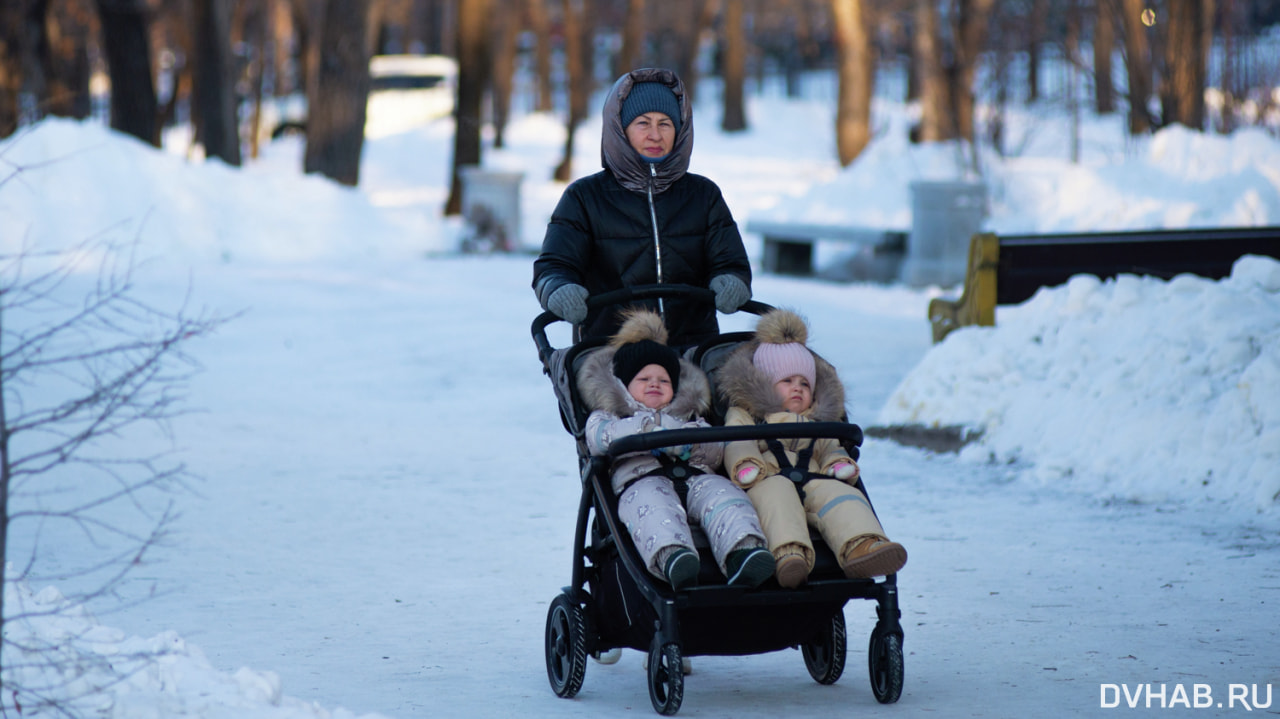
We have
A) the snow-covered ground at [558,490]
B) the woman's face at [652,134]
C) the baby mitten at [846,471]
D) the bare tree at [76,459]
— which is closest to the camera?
the bare tree at [76,459]

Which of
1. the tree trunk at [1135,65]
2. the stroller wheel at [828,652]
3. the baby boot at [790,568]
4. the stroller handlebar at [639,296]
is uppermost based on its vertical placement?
the tree trunk at [1135,65]

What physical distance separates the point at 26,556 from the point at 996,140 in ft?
54.8

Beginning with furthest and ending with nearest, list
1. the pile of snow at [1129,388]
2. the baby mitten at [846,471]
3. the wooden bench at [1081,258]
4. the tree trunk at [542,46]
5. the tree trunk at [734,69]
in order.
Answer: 1. the tree trunk at [542,46]
2. the tree trunk at [734,69]
3. the wooden bench at [1081,258]
4. the pile of snow at [1129,388]
5. the baby mitten at [846,471]

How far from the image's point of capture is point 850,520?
161 inches

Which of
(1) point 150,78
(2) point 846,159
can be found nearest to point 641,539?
(1) point 150,78

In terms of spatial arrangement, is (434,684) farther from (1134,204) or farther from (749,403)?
(1134,204)

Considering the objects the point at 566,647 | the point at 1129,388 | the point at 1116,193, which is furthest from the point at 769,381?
the point at 1116,193

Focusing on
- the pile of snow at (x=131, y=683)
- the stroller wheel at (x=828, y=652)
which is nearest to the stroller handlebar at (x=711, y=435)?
the stroller wheel at (x=828, y=652)

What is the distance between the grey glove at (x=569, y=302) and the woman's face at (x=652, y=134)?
0.60m

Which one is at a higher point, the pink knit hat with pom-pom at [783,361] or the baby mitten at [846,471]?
the pink knit hat with pom-pom at [783,361]

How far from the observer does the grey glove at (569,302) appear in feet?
14.8

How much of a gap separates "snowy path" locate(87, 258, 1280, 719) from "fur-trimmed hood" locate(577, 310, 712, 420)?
0.92m

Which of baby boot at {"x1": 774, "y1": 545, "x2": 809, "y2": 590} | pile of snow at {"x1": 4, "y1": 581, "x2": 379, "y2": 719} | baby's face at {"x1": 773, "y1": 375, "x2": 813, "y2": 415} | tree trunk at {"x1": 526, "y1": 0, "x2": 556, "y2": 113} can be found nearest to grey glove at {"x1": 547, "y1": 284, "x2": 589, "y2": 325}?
baby's face at {"x1": 773, "y1": 375, "x2": 813, "y2": 415}

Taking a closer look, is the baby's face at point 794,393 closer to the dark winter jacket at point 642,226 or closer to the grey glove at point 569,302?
the dark winter jacket at point 642,226
